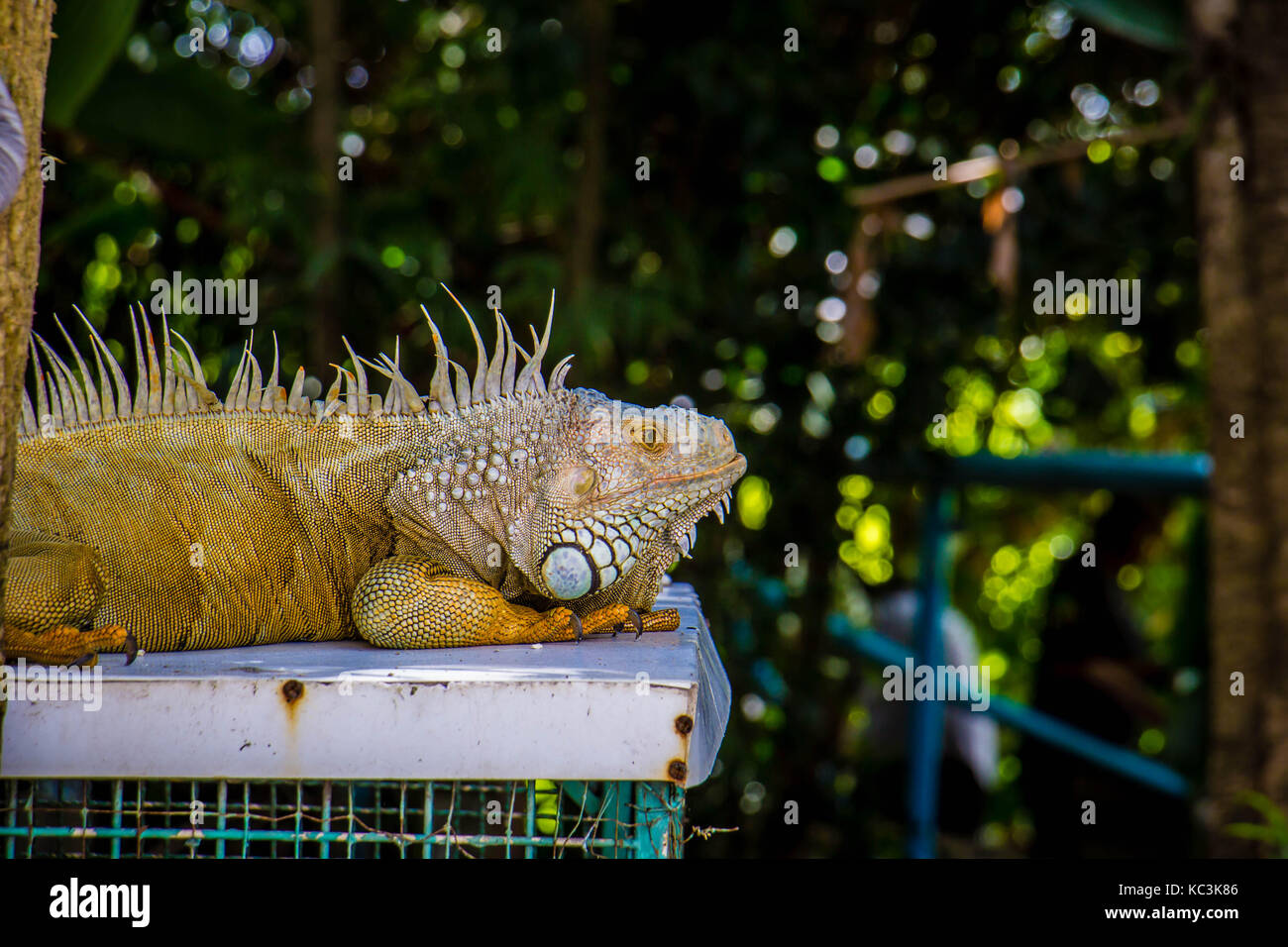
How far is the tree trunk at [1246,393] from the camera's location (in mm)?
3801

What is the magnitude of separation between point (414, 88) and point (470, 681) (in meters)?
3.85

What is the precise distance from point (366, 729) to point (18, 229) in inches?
34.8

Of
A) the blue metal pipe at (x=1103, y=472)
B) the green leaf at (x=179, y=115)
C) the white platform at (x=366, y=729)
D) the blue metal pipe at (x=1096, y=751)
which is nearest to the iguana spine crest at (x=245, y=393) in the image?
the white platform at (x=366, y=729)

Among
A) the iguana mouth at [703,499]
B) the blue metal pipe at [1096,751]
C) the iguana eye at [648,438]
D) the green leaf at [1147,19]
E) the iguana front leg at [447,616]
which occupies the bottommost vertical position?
the blue metal pipe at [1096,751]

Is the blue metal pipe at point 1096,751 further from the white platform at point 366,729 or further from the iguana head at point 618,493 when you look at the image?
the white platform at point 366,729

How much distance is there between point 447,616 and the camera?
7.25 feet

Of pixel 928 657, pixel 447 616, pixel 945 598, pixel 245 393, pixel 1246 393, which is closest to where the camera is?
pixel 447 616

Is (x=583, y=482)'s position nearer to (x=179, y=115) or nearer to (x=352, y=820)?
(x=352, y=820)

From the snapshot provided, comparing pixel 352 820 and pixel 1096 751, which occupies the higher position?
pixel 352 820

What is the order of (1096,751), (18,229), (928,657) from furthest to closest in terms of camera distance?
1. (928,657)
2. (1096,751)
3. (18,229)

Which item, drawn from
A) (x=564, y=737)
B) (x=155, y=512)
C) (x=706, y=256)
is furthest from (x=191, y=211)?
(x=564, y=737)

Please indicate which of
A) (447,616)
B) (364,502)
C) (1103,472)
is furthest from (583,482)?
(1103,472)

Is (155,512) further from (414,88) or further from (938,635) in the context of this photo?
(938,635)

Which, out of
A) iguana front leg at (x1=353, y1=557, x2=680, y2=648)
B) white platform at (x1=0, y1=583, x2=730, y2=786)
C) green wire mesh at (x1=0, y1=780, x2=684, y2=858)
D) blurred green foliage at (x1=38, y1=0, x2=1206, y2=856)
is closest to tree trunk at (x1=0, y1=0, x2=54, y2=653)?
white platform at (x1=0, y1=583, x2=730, y2=786)
